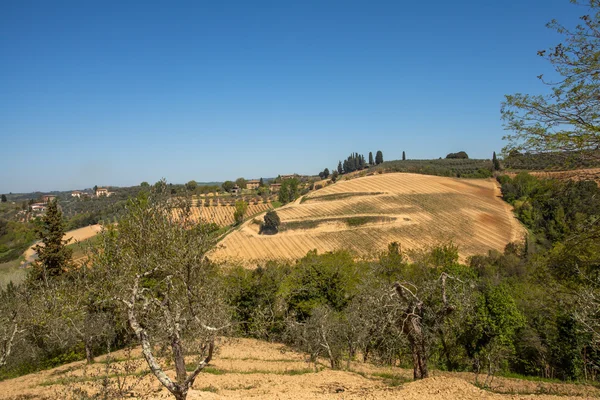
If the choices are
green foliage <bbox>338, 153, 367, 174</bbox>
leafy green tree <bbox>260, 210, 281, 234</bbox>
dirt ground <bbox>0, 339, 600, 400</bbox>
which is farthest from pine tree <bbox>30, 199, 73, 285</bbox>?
green foliage <bbox>338, 153, 367, 174</bbox>

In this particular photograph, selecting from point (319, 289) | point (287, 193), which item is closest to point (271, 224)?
point (287, 193)

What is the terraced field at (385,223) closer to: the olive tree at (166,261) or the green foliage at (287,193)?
the green foliage at (287,193)

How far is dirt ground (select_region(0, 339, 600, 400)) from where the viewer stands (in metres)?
10.7

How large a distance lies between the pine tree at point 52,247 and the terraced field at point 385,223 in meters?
28.9

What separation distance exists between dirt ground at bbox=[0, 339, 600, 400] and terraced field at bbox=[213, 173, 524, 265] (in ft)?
131

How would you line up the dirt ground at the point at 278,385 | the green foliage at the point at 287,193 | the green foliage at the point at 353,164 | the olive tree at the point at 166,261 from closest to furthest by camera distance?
1. the dirt ground at the point at 278,385
2. the olive tree at the point at 166,261
3. the green foliage at the point at 287,193
4. the green foliage at the point at 353,164

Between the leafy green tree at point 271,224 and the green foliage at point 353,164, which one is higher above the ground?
the green foliage at point 353,164

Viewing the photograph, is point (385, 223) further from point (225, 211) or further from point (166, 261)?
point (166, 261)

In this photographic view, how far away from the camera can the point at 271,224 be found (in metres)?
83.2

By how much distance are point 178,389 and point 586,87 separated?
11.7 m

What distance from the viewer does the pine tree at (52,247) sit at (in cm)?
3108

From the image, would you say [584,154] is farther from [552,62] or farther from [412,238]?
[412,238]

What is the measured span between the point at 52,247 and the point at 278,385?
94.3 ft

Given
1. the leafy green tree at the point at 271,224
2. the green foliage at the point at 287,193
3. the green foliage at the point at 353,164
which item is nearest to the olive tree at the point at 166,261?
the leafy green tree at the point at 271,224
